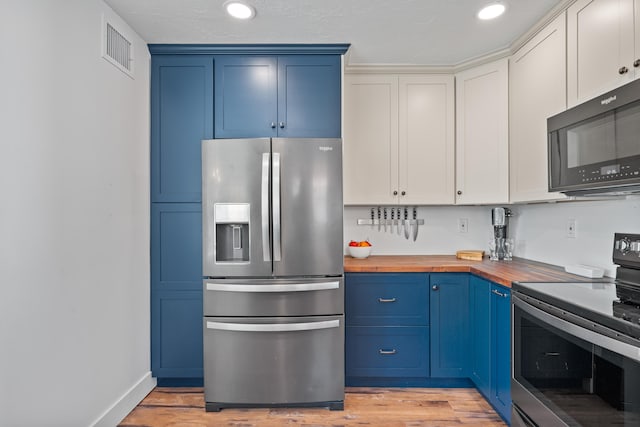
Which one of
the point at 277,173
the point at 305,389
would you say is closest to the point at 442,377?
the point at 305,389

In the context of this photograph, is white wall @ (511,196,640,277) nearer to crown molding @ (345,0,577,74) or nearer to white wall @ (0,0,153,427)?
crown molding @ (345,0,577,74)

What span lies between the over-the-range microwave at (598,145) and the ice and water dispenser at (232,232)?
169 cm

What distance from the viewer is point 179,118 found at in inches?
97.7

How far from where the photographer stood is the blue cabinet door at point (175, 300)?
2.45 m

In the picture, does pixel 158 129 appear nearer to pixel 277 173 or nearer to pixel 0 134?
pixel 277 173

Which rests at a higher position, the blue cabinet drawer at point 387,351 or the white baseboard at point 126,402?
the blue cabinet drawer at point 387,351

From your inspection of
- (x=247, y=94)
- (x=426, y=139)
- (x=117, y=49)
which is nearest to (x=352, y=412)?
(x=426, y=139)

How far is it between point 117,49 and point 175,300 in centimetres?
166

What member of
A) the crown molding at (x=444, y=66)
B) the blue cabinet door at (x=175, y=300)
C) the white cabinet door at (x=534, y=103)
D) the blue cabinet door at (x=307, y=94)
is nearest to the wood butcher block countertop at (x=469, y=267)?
the white cabinet door at (x=534, y=103)

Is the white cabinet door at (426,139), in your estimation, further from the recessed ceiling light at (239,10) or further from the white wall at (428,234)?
the recessed ceiling light at (239,10)

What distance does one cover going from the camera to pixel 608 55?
157cm

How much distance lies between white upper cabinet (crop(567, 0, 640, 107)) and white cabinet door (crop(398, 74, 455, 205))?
0.98 meters

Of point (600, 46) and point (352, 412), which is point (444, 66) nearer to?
point (600, 46)

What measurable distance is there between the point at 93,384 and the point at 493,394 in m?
2.28
